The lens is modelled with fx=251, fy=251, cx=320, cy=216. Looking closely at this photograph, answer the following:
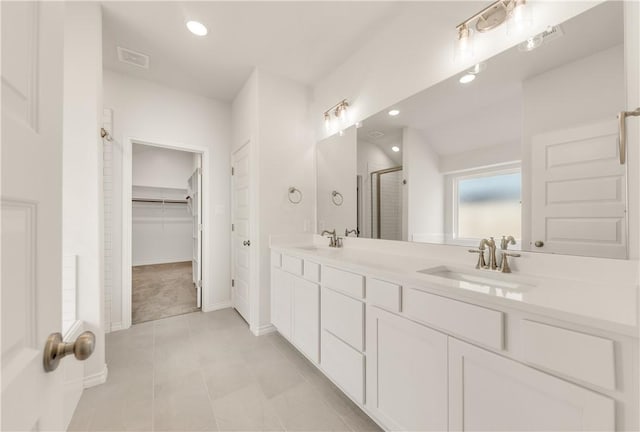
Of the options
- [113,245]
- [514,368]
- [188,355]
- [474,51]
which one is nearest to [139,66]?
[113,245]

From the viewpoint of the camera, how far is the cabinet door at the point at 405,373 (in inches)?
44.1

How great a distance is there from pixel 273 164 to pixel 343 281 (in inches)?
63.0

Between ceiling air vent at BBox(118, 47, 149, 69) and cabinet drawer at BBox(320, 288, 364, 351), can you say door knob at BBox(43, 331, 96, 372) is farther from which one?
ceiling air vent at BBox(118, 47, 149, 69)

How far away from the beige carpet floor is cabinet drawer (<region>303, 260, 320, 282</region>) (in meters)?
2.15

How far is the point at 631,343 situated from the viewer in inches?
27.6

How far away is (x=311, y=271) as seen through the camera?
6.52 feet

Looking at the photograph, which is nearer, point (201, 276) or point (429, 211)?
point (429, 211)

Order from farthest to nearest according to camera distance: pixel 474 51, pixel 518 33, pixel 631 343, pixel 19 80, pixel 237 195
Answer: pixel 237 195
pixel 474 51
pixel 518 33
pixel 631 343
pixel 19 80

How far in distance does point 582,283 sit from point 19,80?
6.21 feet

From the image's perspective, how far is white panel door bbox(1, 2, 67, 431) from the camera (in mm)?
386

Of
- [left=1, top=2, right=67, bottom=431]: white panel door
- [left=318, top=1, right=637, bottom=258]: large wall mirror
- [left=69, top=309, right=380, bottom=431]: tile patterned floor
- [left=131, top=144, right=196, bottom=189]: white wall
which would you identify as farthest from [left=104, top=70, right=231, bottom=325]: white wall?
[left=1, top=2, right=67, bottom=431]: white panel door

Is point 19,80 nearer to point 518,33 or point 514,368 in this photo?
point 514,368

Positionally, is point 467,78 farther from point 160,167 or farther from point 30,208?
point 160,167

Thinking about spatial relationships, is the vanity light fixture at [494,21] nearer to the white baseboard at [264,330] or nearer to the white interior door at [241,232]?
the white interior door at [241,232]
